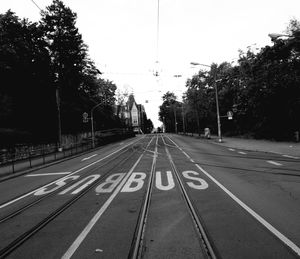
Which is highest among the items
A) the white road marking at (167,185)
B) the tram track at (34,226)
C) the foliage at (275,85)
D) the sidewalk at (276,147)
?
the foliage at (275,85)

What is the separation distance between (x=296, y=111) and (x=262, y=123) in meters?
6.45

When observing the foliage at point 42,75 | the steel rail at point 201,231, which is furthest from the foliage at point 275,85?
the steel rail at point 201,231

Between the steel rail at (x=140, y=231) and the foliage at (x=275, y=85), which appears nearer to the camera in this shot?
the steel rail at (x=140, y=231)

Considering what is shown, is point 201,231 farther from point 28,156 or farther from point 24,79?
point 24,79

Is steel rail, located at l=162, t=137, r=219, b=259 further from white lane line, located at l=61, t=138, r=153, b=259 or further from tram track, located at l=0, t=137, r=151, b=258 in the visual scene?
tram track, located at l=0, t=137, r=151, b=258

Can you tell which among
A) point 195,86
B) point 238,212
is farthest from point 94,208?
point 195,86

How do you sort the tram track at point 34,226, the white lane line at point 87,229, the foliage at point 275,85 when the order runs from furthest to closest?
the foliage at point 275,85 → the tram track at point 34,226 → the white lane line at point 87,229

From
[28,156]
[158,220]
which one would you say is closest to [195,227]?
[158,220]

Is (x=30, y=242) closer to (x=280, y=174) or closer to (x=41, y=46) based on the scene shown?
(x=280, y=174)

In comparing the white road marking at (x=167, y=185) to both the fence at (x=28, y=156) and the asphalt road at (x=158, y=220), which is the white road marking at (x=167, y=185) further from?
the fence at (x=28, y=156)

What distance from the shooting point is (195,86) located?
57938mm

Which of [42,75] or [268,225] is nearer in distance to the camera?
[268,225]

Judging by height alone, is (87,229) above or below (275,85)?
below

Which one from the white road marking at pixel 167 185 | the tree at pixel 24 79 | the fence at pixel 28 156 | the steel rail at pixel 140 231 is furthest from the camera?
the tree at pixel 24 79
